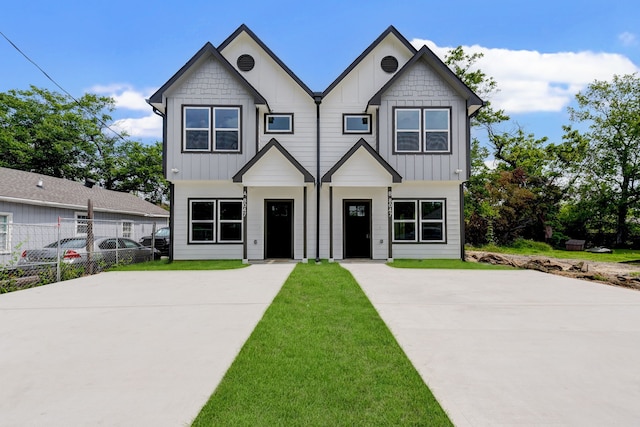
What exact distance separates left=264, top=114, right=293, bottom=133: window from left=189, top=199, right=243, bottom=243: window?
3.19 metres

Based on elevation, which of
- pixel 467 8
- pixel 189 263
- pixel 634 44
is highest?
pixel 634 44

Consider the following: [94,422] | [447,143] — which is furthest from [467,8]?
[94,422]

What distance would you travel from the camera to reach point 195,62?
44.8 feet

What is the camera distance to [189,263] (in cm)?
1344

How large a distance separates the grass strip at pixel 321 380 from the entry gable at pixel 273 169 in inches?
318

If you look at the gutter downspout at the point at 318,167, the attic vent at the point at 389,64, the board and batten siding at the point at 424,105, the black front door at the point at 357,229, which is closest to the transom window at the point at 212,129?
the gutter downspout at the point at 318,167

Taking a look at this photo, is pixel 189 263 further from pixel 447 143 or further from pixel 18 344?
pixel 447 143

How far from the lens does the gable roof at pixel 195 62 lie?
44.4 feet

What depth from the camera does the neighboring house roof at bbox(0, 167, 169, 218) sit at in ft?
52.8

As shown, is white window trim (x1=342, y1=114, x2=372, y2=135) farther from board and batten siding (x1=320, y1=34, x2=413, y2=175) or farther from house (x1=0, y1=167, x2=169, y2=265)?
house (x1=0, y1=167, x2=169, y2=265)

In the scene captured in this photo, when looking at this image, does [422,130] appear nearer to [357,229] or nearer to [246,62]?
[357,229]

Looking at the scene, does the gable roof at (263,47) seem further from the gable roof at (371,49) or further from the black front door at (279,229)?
the black front door at (279,229)

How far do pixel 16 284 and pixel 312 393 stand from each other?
9050mm

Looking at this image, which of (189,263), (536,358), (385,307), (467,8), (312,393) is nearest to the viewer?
(312,393)
